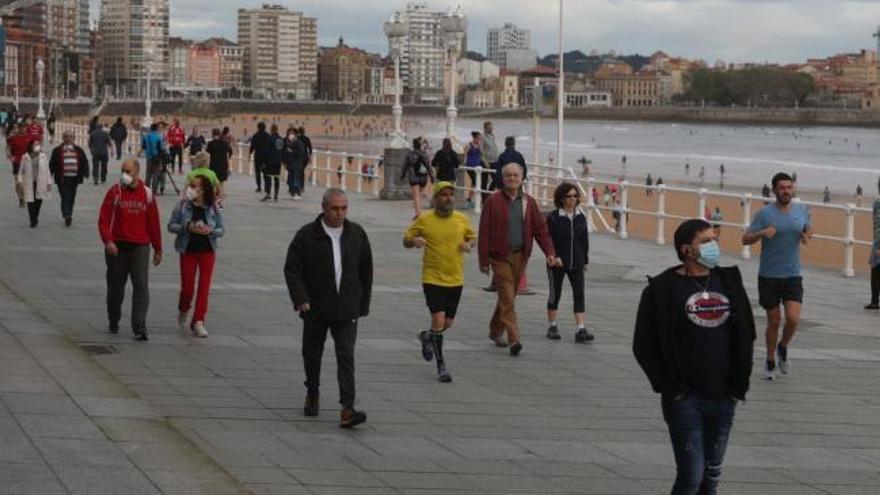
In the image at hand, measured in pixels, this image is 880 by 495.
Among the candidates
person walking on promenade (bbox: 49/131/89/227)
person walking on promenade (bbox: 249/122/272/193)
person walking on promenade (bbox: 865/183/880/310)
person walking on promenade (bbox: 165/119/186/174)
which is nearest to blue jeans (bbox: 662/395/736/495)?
person walking on promenade (bbox: 865/183/880/310)

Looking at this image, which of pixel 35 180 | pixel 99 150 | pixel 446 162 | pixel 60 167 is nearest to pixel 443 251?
pixel 35 180

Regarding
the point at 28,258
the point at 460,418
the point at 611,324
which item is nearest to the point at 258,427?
the point at 460,418

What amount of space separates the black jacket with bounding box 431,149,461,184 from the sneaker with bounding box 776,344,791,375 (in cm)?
1490

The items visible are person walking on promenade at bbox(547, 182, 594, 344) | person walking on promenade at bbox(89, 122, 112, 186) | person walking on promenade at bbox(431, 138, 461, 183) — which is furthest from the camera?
person walking on promenade at bbox(89, 122, 112, 186)

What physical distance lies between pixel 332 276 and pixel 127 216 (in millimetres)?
3650

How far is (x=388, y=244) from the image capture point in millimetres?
20797

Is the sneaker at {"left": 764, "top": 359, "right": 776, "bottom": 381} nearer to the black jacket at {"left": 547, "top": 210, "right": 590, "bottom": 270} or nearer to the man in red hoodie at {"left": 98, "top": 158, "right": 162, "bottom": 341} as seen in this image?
the black jacket at {"left": 547, "top": 210, "right": 590, "bottom": 270}

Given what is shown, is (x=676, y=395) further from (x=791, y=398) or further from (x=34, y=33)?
(x=34, y=33)

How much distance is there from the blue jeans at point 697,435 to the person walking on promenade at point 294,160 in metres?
23.4

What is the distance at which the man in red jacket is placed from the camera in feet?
38.5

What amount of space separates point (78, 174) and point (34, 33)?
176 meters

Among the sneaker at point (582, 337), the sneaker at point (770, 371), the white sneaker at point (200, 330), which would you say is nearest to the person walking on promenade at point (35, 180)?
the white sneaker at point (200, 330)

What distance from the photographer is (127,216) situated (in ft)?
39.7

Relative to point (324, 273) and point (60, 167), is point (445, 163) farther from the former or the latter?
point (324, 273)
